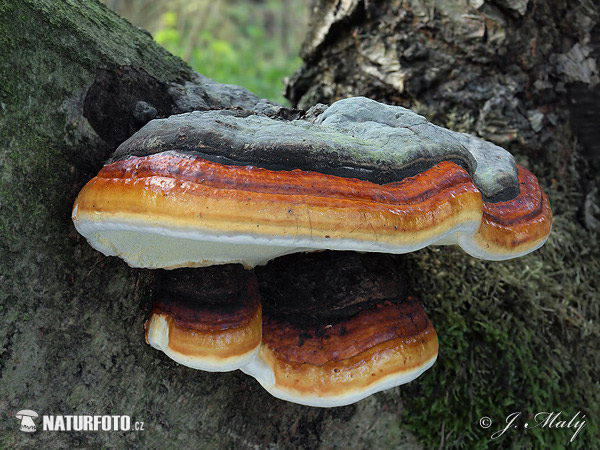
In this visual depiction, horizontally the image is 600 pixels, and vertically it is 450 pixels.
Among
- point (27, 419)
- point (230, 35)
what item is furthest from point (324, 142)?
point (230, 35)

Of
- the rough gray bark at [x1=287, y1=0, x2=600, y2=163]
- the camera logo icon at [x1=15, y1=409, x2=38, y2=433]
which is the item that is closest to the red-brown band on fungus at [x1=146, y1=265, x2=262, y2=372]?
the camera logo icon at [x1=15, y1=409, x2=38, y2=433]

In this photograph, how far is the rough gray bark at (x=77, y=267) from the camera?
4.37 ft

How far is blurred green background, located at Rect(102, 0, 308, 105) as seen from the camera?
7.58m

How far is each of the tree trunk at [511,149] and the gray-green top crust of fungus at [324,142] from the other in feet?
3.28

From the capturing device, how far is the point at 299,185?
1111 millimetres

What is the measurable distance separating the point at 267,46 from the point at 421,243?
11250 mm

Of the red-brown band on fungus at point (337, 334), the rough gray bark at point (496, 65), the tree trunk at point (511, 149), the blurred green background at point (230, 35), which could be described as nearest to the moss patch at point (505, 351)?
the tree trunk at point (511, 149)

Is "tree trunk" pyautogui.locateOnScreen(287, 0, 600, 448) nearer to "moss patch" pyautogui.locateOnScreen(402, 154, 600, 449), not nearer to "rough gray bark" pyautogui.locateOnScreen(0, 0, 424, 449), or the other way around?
"moss patch" pyautogui.locateOnScreen(402, 154, 600, 449)

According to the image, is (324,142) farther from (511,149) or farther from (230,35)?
(230,35)

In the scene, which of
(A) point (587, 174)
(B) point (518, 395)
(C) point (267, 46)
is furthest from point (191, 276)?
(C) point (267, 46)

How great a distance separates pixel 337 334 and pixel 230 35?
430 inches

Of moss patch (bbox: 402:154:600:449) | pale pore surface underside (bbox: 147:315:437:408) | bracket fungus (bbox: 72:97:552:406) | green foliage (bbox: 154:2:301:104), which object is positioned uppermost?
bracket fungus (bbox: 72:97:552:406)

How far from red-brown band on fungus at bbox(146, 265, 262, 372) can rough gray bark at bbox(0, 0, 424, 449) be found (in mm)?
108

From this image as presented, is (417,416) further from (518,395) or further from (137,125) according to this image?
(137,125)
